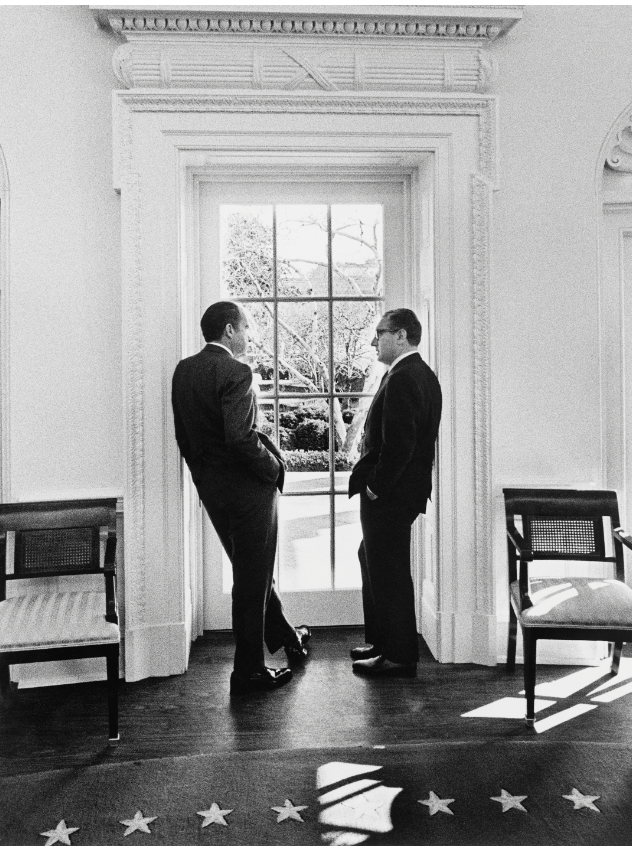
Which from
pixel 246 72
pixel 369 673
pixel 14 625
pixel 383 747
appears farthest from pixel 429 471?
pixel 246 72

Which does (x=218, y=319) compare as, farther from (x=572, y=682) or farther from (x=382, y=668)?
(x=572, y=682)

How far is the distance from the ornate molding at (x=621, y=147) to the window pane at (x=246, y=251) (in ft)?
5.94

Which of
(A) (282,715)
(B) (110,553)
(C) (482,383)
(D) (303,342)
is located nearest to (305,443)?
(D) (303,342)

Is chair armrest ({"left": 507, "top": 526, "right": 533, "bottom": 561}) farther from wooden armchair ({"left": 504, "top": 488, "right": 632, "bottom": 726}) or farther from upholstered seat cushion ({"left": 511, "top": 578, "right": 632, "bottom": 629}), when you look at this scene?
upholstered seat cushion ({"left": 511, "top": 578, "right": 632, "bottom": 629})

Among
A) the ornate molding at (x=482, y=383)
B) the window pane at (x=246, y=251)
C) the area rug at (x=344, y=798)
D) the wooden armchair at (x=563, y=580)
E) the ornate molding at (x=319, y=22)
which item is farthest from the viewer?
the window pane at (x=246, y=251)

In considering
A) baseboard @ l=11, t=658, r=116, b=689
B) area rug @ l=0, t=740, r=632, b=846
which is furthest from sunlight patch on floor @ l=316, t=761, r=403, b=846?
baseboard @ l=11, t=658, r=116, b=689

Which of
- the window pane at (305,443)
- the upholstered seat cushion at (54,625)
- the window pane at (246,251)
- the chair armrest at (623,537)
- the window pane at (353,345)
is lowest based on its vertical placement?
the upholstered seat cushion at (54,625)

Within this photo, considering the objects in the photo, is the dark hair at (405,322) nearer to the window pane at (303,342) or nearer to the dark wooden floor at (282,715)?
the window pane at (303,342)

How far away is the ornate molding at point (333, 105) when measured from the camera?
319 centimetres

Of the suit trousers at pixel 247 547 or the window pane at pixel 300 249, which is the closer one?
the suit trousers at pixel 247 547

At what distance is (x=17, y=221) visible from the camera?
3199mm

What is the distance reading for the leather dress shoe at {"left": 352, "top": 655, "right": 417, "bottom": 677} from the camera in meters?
3.20

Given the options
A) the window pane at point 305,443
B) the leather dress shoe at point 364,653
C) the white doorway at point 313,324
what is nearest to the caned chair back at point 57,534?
the white doorway at point 313,324

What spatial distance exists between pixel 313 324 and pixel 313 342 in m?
0.10
